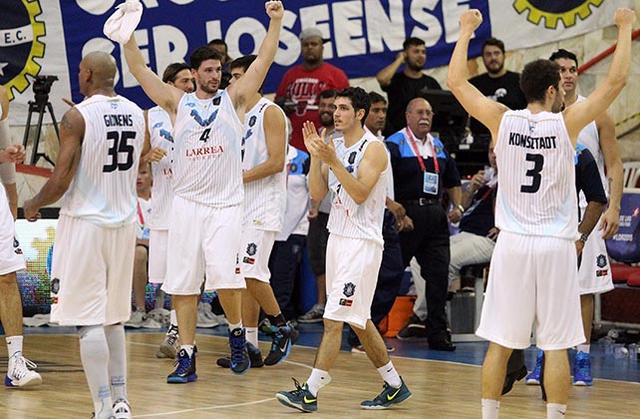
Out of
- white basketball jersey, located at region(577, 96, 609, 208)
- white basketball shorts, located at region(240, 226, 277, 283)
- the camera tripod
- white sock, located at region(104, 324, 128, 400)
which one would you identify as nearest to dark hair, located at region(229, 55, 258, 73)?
white basketball shorts, located at region(240, 226, 277, 283)

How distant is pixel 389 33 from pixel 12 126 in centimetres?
445

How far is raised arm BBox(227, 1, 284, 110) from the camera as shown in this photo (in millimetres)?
9984

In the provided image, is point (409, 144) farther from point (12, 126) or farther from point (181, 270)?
point (12, 126)

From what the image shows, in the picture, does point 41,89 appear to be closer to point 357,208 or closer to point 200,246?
point 200,246

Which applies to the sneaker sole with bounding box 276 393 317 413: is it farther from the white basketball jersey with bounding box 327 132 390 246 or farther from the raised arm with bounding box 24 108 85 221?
the raised arm with bounding box 24 108 85 221

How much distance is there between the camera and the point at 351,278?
9.25m

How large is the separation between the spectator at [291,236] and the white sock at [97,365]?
225 inches

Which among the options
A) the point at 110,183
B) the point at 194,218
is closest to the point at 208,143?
the point at 194,218

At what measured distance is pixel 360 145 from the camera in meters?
9.52

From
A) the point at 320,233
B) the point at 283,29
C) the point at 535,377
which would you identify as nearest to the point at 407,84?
the point at 283,29

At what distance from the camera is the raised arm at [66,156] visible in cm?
802

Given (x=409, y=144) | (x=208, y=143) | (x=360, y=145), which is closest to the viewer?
(x=360, y=145)

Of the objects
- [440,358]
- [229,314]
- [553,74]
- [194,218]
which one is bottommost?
[440,358]

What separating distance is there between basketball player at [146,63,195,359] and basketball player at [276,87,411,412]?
2.42 m
